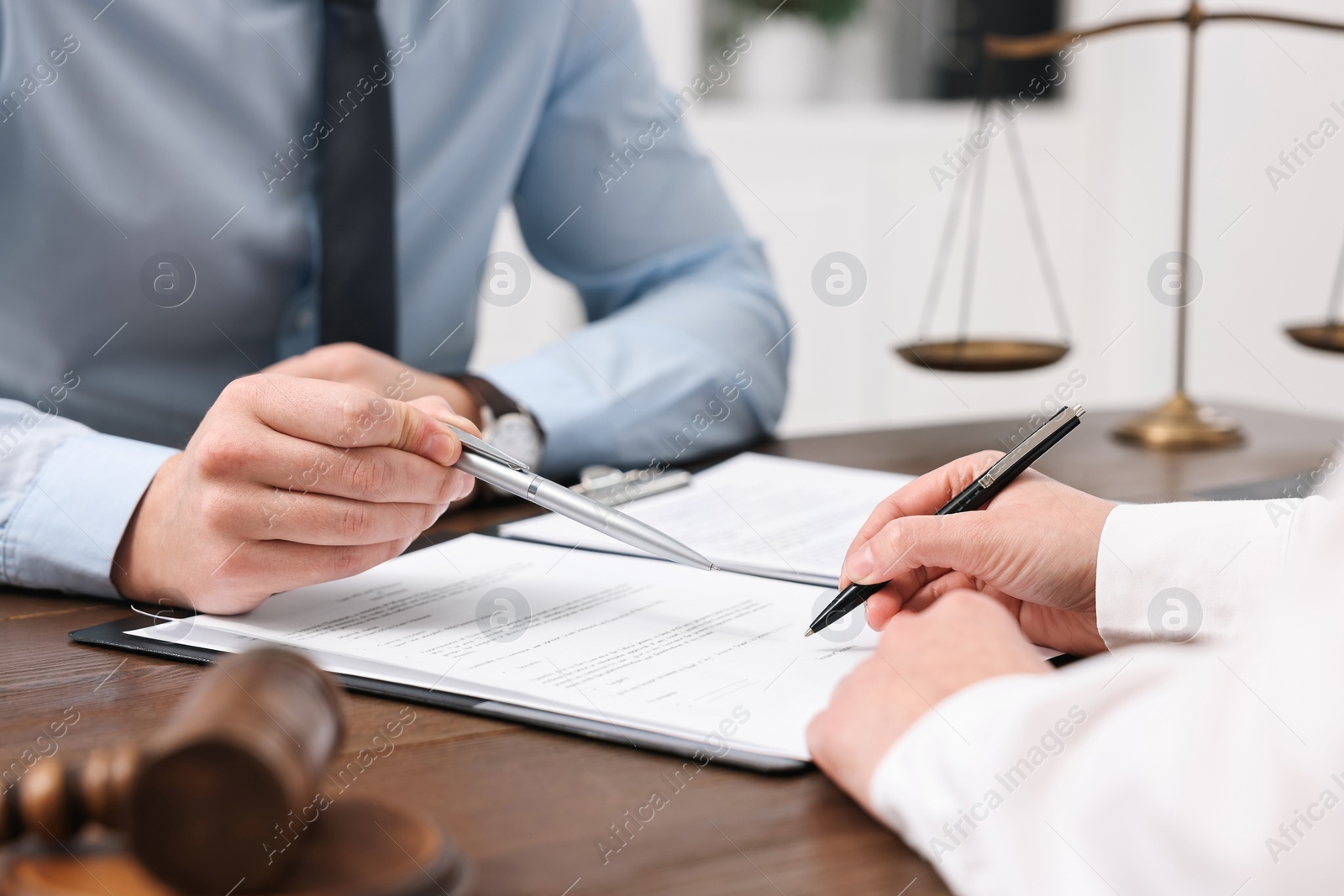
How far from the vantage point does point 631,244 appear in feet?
4.79

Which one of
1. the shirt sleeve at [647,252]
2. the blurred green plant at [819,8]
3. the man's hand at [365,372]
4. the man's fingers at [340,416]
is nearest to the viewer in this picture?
the man's fingers at [340,416]

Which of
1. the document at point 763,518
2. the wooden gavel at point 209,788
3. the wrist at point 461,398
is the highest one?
the wooden gavel at point 209,788

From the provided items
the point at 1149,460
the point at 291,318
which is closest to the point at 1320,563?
the point at 1149,460

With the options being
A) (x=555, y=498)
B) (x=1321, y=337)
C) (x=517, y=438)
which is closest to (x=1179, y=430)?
(x=1321, y=337)

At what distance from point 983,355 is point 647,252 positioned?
1.43 ft

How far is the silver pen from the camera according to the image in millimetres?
737

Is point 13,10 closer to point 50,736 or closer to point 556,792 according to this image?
point 50,736

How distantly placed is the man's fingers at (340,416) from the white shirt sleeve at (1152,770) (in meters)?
0.36

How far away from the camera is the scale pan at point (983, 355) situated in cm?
136

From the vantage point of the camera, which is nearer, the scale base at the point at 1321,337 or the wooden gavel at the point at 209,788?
the wooden gavel at the point at 209,788

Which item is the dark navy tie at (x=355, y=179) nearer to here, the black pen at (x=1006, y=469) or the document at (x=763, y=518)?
the document at (x=763, y=518)

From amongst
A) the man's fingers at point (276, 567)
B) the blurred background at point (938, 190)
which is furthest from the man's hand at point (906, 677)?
the blurred background at point (938, 190)

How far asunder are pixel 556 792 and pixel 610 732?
55 mm

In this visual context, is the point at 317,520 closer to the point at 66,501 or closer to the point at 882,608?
the point at 66,501
